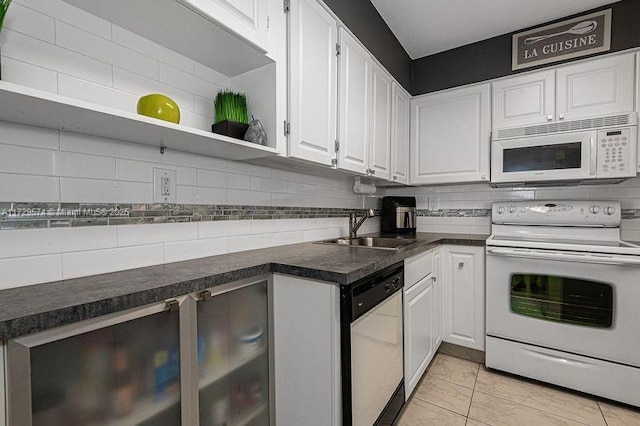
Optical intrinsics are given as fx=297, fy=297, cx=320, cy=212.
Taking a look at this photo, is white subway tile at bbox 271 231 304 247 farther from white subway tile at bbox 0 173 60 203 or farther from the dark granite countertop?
white subway tile at bbox 0 173 60 203

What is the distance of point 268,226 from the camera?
1.72m

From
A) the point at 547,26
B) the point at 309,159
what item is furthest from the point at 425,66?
the point at 309,159

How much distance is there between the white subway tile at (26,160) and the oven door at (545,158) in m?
2.67

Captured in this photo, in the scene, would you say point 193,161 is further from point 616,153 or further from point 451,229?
point 616,153

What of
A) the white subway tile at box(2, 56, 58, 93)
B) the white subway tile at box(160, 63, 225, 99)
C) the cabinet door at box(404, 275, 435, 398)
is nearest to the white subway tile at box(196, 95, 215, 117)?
the white subway tile at box(160, 63, 225, 99)

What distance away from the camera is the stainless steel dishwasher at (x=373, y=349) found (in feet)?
3.65

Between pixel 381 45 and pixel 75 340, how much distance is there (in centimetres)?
246

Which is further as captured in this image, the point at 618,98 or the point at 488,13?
the point at 488,13

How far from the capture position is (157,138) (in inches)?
43.5

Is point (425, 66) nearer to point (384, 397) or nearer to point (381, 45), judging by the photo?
point (381, 45)

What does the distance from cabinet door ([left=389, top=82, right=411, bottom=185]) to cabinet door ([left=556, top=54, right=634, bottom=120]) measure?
1110mm

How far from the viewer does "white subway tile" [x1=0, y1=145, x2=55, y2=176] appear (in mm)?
871

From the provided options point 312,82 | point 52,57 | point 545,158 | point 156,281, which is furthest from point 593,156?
point 52,57

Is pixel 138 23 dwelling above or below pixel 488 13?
below
